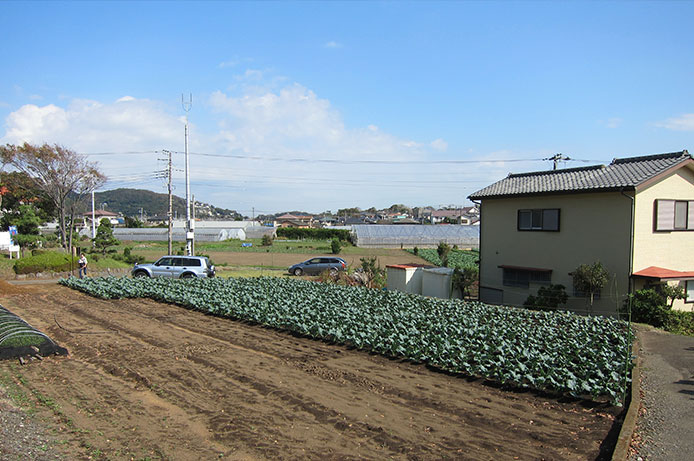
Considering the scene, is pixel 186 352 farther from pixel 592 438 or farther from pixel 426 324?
pixel 592 438

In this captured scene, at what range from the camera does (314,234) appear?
82.6m

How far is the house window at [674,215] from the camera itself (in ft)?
57.8

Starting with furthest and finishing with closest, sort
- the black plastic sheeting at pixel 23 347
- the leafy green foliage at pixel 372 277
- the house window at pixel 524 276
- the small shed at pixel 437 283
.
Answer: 1. the leafy green foliage at pixel 372 277
2. the small shed at pixel 437 283
3. the house window at pixel 524 276
4. the black plastic sheeting at pixel 23 347

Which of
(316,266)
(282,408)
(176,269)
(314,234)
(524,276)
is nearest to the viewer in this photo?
(282,408)

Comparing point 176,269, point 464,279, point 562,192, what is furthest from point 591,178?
point 176,269

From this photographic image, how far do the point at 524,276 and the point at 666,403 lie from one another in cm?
1293

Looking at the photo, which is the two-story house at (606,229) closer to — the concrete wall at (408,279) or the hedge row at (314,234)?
the concrete wall at (408,279)

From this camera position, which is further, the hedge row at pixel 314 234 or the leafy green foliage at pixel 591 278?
the hedge row at pixel 314 234

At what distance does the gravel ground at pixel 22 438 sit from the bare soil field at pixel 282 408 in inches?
9.3

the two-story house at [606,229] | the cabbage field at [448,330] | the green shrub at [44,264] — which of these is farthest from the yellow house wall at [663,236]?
the green shrub at [44,264]

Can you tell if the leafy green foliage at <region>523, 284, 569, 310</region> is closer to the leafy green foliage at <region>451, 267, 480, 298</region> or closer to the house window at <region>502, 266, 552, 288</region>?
the house window at <region>502, 266, 552, 288</region>

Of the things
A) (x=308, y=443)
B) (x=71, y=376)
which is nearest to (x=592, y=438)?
(x=308, y=443)

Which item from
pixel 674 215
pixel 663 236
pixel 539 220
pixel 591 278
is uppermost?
pixel 674 215

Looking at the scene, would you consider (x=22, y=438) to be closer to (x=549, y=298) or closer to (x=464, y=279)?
(x=549, y=298)
